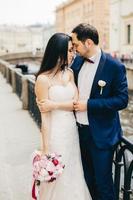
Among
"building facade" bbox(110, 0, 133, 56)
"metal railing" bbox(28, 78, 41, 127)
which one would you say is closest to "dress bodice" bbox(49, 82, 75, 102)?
"metal railing" bbox(28, 78, 41, 127)

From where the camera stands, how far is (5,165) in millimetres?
5543

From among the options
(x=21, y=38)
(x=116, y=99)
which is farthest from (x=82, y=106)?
(x=21, y=38)

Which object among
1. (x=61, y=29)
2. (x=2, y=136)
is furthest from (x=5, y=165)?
(x=61, y=29)

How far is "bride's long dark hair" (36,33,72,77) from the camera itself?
298 centimetres

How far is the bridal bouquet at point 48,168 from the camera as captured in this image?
3.08 meters

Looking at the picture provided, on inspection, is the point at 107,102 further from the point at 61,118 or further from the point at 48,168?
the point at 48,168

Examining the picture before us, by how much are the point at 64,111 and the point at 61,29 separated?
84098mm

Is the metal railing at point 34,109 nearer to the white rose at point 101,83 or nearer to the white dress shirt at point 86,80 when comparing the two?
the white dress shirt at point 86,80

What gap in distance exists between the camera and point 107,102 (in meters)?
2.90

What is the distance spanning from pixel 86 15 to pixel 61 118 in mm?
68750

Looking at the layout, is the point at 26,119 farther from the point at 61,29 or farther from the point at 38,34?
the point at 38,34

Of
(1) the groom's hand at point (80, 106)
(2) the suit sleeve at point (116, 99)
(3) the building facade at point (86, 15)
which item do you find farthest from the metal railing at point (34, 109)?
(3) the building facade at point (86, 15)

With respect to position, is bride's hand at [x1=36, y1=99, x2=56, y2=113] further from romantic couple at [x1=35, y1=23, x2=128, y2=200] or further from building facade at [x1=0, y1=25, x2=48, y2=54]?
building facade at [x1=0, y1=25, x2=48, y2=54]

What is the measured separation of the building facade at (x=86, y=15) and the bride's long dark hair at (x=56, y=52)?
160ft
